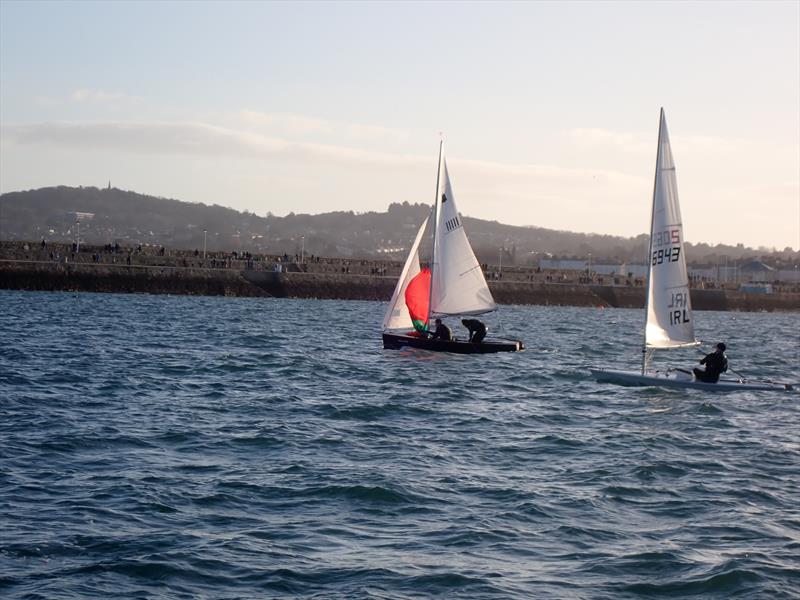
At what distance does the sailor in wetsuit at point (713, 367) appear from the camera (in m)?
31.4

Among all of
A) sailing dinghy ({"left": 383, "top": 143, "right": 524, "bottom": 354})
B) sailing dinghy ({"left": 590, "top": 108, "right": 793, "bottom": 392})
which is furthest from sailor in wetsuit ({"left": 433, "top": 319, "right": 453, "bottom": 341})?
sailing dinghy ({"left": 590, "top": 108, "right": 793, "bottom": 392})

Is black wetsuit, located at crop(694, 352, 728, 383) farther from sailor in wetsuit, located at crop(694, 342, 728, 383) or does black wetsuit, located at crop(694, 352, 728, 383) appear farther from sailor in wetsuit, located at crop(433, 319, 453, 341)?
sailor in wetsuit, located at crop(433, 319, 453, 341)

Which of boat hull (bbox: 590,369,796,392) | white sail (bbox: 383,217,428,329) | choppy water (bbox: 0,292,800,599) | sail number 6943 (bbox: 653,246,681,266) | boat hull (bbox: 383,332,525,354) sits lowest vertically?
choppy water (bbox: 0,292,800,599)

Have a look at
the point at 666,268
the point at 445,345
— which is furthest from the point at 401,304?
the point at 666,268

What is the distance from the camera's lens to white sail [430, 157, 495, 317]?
4378 centimetres

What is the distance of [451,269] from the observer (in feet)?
144

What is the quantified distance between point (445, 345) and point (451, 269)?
3.97m

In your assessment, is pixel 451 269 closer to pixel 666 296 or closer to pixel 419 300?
pixel 419 300

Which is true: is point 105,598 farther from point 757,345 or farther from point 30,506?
point 757,345

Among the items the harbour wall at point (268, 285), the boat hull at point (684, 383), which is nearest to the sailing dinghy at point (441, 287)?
the boat hull at point (684, 383)

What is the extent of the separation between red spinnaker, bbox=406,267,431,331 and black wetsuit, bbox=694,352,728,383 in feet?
44.4

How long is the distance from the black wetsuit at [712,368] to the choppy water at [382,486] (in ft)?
2.43

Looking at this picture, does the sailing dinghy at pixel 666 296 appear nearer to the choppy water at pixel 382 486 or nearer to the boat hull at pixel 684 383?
the boat hull at pixel 684 383

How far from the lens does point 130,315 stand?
65500mm
